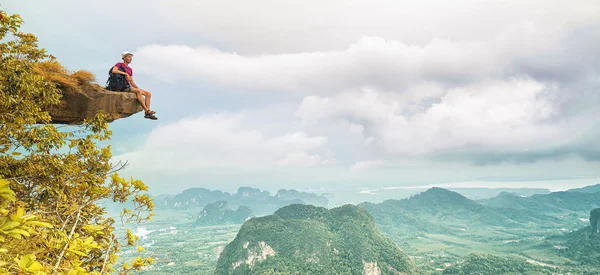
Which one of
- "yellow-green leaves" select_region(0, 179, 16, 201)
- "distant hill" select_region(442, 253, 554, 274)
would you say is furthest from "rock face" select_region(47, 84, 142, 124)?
"distant hill" select_region(442, 253, 554, 274)

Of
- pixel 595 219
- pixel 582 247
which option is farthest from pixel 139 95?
pixel 595 219

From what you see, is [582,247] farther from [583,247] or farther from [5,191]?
[5,191]

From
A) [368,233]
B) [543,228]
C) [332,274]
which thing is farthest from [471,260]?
[543,228]

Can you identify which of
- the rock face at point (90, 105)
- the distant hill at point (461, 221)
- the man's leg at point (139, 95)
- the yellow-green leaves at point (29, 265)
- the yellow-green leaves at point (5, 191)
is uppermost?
the man's leg at point (139, 95)

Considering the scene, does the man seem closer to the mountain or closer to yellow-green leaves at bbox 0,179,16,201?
yellow-green leaves at bbox 0,179,16,201

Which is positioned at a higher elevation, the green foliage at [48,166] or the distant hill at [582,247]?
the green foliage at [48,166]

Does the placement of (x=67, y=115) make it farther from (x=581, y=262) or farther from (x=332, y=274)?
(x=581, y=262)

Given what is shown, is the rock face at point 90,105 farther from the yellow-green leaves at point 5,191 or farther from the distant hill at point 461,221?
the distant hill at point 461,221

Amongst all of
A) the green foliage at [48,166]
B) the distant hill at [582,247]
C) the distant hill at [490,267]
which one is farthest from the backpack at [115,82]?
the distant hill at [582,247]
